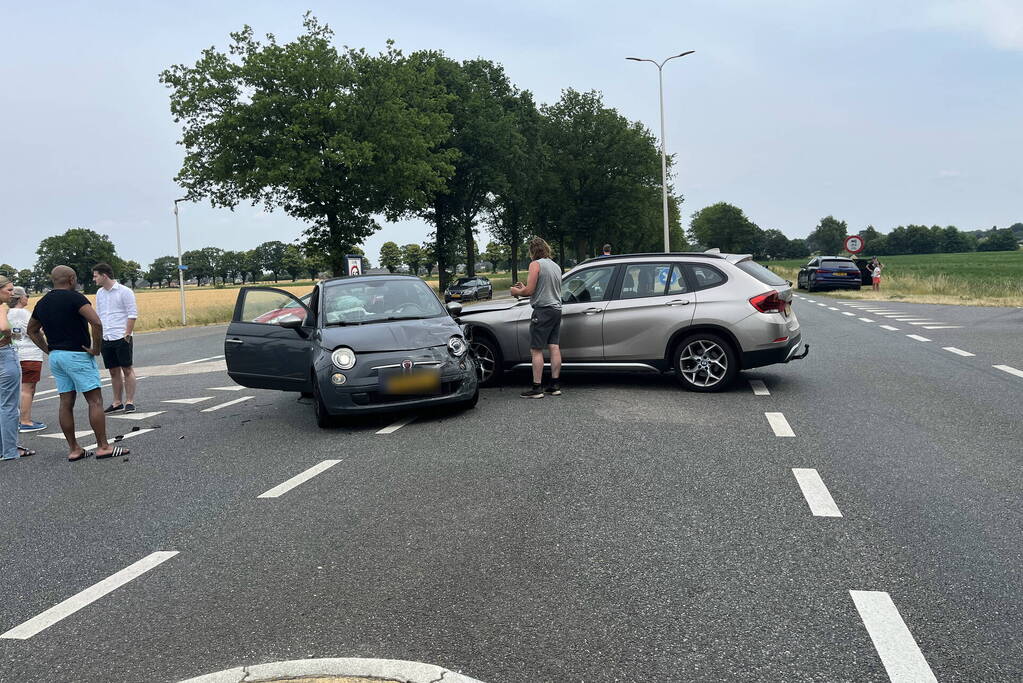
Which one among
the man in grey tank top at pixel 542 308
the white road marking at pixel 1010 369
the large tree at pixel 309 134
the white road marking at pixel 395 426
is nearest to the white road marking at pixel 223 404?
the white road marking at pixel 395 426

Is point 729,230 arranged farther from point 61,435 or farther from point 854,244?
point 61,435

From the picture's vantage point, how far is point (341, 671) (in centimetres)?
292

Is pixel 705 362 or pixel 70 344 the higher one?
pixel 70 344

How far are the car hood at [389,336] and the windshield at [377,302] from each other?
0.66 ft

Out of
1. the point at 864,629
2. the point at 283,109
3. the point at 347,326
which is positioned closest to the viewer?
the point at 864,629

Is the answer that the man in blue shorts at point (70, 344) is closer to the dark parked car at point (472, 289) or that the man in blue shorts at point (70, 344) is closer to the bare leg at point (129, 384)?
the bare leg at point (129, 384)

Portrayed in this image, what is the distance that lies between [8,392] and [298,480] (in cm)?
358

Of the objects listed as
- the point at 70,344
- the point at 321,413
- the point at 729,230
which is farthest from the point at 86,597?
the point at 729,230

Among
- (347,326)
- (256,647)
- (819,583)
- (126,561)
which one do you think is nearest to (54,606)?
(126,561)

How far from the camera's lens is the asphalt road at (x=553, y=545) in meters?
3.10

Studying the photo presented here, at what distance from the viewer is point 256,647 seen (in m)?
3.18

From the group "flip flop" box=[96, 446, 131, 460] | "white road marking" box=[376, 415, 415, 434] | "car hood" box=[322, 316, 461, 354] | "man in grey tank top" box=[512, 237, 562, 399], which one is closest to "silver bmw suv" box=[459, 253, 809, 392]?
"man in grey tank top" box=[512, 237, 562, 399]

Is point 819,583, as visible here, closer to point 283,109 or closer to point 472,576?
point 472,576

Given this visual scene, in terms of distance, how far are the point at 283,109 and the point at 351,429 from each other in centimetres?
2938
